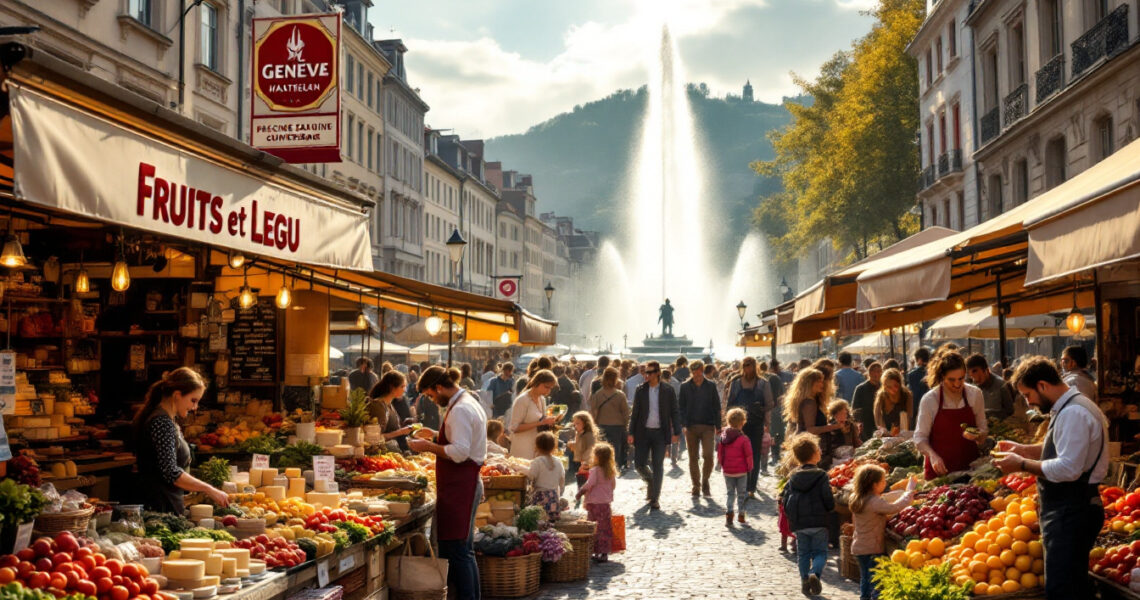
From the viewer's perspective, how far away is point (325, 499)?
10.3m

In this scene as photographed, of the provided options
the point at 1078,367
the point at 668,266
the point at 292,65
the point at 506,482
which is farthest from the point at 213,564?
the point at 668,266

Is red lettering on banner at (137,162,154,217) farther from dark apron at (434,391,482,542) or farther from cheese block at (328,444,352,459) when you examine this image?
cheese block at (328,444,352,459)

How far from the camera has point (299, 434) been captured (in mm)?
→ 13258

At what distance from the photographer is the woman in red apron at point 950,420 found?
1073cm

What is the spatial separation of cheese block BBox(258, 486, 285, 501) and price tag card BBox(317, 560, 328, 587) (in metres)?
1.82

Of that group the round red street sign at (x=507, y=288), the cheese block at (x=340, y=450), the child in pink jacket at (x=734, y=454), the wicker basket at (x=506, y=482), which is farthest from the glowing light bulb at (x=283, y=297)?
the round red street sign at (x=507, y=288)

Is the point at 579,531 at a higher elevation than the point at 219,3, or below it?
below

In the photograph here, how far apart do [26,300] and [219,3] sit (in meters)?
20.2

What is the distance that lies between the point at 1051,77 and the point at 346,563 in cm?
2685

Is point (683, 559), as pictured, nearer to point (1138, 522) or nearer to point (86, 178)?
point (1138, 522)

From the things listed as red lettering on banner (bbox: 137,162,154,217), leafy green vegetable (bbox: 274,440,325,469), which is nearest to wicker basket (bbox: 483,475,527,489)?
leafy green vegetable (bbox: 274,440,325,469)

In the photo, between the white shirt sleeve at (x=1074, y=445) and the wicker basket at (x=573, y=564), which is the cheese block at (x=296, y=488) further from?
the white shirt sleeve at (x=1074, y=445)

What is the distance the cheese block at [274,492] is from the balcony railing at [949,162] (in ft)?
121

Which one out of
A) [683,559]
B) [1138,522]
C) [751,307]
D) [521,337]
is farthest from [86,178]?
[751,307]
